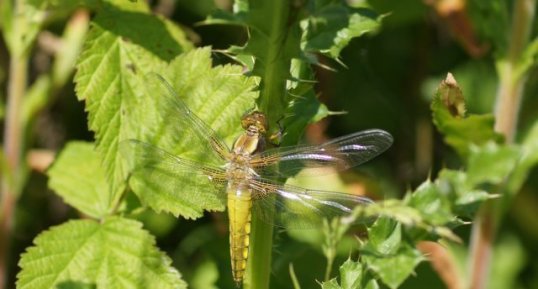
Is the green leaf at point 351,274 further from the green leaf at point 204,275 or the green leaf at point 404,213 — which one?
the green leaf at point 204,275

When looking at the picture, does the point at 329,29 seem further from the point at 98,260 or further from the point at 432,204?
the point at 98,260

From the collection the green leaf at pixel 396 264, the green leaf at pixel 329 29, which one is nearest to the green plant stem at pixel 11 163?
the green leaf at pixel 329 29

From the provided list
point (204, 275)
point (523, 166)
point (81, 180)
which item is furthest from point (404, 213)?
point (204, 275)

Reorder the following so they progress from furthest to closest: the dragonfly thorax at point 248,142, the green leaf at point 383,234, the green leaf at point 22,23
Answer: the green leaf at point 22,23 → the dragonfly thorax at point 248,142 → the green leaf at point 383,234

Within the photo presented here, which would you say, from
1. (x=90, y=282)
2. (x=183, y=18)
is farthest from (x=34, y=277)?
(x=183, y=18)

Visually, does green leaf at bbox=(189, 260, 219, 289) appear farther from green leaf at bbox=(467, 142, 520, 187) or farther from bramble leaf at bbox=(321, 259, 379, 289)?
green leaf at bbox=(467, 142, 520, 187)

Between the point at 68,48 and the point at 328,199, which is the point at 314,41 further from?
the point at 68,48
